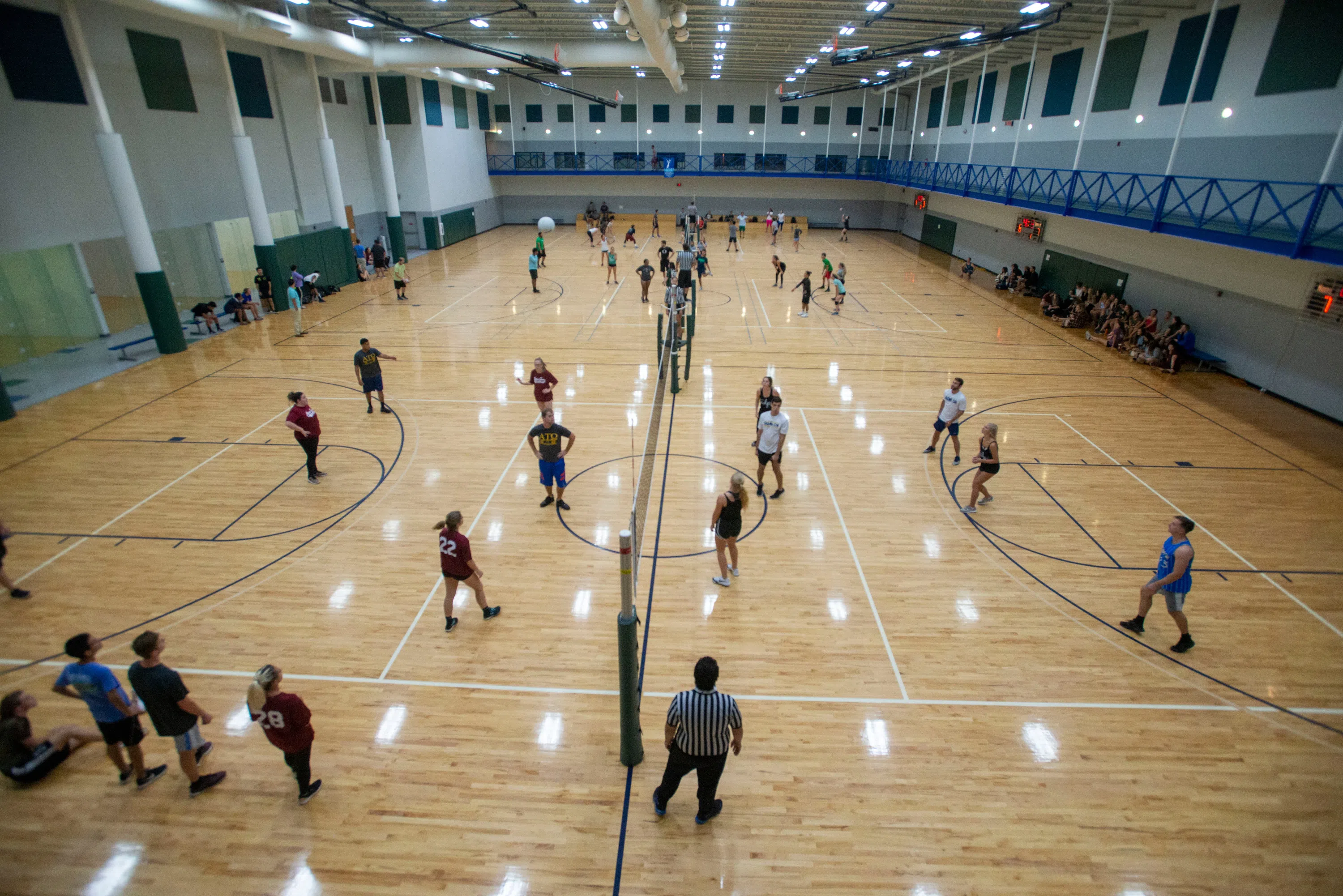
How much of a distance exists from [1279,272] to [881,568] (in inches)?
553

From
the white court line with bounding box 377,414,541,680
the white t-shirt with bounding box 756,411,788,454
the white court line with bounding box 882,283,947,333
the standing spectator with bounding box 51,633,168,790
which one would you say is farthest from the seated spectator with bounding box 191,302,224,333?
the white court line with bounding box 882,283,947,333

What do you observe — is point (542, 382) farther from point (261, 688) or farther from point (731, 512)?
point (261, 688)

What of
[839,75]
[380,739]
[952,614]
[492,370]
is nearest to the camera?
[380,739]

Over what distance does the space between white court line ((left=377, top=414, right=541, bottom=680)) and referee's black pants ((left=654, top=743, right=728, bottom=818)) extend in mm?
3470

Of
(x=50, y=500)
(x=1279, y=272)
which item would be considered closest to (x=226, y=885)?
(x=50, y=500)

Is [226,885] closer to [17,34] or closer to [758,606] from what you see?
[758,606]

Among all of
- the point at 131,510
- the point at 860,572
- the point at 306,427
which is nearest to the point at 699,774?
the point at 860,572

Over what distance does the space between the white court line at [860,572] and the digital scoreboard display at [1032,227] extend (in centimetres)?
1799

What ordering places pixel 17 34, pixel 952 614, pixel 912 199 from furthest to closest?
1. pixel 912 199
2. pixel 17 34
3. pixel 952 614

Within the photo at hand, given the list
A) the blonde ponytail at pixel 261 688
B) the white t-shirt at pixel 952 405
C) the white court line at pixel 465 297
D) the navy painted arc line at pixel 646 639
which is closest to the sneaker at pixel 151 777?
the blonde ponytail at pixel 261 688

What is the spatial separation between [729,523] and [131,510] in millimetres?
9382

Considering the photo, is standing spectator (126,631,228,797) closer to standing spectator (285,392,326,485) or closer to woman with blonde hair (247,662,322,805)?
woman with blonde hair (247,662,322,805)

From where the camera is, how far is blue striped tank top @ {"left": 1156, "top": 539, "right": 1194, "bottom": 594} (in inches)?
281

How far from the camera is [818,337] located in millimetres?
19891
